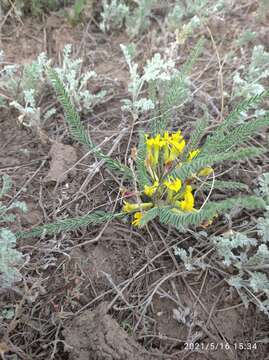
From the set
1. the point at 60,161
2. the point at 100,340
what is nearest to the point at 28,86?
the point at 60,161

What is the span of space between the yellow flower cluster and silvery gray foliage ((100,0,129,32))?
1.16 metres

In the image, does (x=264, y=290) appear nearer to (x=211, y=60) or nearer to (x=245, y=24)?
(x=211, y=60)

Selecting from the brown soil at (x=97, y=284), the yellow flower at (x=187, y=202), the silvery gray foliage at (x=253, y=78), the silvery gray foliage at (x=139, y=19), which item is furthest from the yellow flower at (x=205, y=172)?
the silvery gray foliage at (x=139, y=19)

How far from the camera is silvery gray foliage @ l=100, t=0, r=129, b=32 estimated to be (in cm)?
230

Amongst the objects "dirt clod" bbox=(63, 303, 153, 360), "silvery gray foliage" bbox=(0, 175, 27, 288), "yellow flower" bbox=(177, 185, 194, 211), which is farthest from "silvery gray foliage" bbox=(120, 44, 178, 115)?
"dirt clod" bbox=(63, 303, 153, 360)

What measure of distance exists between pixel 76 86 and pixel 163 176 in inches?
30.7

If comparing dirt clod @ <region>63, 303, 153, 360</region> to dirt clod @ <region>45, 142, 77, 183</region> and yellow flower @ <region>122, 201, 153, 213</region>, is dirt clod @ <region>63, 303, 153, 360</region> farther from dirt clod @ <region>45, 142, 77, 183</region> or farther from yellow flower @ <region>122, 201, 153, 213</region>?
dirt clod @ <region>45, 142, 77, 183</region>

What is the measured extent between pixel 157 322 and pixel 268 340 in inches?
18.0

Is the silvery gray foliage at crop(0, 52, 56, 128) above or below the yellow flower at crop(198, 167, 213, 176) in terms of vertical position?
above

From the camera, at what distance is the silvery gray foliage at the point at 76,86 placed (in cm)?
191

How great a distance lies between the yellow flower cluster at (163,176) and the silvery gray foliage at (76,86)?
56 cm

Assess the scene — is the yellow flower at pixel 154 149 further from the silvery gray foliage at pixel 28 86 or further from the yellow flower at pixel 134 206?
the silvery gray foliage at pixel 28 86

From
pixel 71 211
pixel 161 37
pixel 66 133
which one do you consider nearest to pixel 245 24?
pixel 161 37

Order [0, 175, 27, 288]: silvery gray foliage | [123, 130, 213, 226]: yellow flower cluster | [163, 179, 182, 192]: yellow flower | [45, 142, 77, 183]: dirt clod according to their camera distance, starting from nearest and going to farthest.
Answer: [0, 175, 27, 288]: silvery gray foliage < [163, 179, 182, 192]: yellow flower < [123, 130, 213, 226]: yellow flower cluster < [45, 142, 77, 183]: dirt clod
